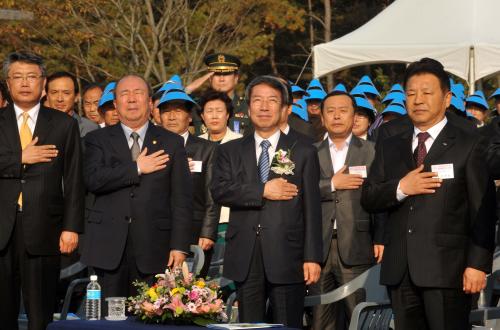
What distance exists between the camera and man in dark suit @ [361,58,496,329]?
25.2 ft

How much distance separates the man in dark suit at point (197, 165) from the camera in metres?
11.1

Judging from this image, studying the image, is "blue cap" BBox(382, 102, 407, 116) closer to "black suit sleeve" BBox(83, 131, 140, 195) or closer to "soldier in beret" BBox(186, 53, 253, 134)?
"soldier in beret" BBox(186, 53, 253, 134)

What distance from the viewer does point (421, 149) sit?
→ 7.98 m

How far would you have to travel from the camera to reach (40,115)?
358 inches

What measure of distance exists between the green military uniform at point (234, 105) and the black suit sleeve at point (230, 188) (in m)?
3.02

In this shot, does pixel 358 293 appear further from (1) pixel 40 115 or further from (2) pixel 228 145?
(1) pixel 40 115

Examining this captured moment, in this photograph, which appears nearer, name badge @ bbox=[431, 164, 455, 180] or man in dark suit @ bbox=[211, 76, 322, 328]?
name badge @ bbox=[431, 164, 455, 180]

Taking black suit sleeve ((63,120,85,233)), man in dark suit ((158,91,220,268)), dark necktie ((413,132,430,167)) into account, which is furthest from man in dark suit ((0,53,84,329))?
dark necktie ((413,132,430,167))

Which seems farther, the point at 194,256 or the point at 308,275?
the point at 194,256

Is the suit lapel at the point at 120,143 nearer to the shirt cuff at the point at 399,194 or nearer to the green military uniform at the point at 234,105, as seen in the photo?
the shirt cuff at the point at 399,194

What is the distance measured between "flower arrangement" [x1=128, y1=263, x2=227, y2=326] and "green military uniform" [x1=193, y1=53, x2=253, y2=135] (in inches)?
194

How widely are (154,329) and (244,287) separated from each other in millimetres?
1944

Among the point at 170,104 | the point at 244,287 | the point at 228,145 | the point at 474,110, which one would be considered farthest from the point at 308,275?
the point at 474,110

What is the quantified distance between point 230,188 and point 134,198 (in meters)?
0.69
